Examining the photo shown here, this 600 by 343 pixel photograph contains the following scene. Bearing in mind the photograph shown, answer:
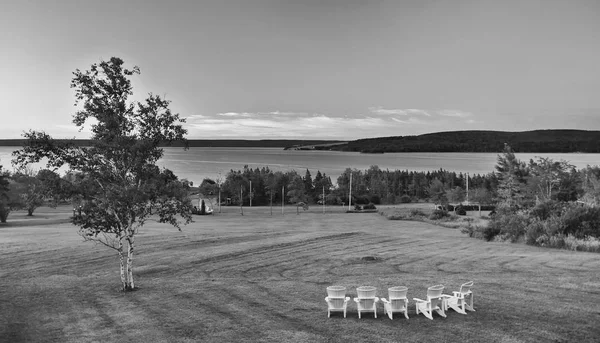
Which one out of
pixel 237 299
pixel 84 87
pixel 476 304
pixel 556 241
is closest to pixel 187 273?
pixel 237 299

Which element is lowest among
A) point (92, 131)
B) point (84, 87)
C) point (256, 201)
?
point (256, 201)

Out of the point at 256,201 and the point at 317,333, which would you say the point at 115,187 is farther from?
the point at 256,201

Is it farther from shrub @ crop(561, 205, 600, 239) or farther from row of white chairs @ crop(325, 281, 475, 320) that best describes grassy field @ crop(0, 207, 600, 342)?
shrub @ crop(561, 205, 600, 239)

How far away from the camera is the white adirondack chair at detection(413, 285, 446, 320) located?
15477 mm

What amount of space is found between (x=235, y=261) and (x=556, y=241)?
2379 cm

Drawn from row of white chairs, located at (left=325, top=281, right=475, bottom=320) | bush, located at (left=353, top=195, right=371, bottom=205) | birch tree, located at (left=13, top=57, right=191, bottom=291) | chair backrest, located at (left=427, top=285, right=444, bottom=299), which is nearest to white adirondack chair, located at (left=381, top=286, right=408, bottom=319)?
row of white chairs, located at (left=325, top=281, right=475, bottom=320)

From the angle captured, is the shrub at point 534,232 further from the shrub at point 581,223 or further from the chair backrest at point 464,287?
the chair backrest at point 464,287

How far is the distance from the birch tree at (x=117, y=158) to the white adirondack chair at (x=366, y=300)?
9041 millimetres

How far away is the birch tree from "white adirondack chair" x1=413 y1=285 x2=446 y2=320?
425 inches

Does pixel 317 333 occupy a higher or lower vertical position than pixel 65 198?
lower

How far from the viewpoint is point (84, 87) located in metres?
19.7

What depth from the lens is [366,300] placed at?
619 inches

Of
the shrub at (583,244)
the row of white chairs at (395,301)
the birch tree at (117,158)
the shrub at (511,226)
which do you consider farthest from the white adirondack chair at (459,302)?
the shrub at (511,226)

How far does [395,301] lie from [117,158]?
43.4 feet
